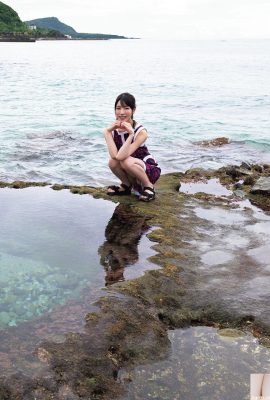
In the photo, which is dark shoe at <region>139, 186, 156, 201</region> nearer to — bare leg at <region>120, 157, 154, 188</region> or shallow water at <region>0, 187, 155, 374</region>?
bare leg at <region>120, 157, 154, 188</region>

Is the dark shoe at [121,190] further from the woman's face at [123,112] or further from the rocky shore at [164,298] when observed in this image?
the woman's face at [123,112]

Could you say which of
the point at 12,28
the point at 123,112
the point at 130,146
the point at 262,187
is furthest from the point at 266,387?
the point at 12,28

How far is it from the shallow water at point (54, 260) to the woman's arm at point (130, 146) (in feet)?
2.67

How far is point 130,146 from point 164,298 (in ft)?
11.1

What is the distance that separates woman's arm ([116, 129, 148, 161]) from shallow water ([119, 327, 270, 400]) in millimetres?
3825

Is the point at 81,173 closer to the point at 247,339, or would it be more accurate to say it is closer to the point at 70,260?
the point at 70,260

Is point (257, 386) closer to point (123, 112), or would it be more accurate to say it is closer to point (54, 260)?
point (54, 260)

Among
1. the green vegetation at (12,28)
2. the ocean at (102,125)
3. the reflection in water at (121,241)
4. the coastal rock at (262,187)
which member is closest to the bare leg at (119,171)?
the reflection in water at (121,241)

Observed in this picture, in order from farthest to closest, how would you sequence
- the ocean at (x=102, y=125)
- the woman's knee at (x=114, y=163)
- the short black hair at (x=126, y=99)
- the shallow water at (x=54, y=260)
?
1. the ocean at (x=102, y=125)
2. the woman's knee at (x=114, y=163)
3. the short black hair at (x=126, y=99)
4. the shallow water at (x=54, y=260)

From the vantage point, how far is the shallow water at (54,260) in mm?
4082

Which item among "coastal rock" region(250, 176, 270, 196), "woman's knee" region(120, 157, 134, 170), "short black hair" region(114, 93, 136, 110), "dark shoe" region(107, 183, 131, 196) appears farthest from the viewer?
A: "coastal rock" region(250, 176, 270, 196)

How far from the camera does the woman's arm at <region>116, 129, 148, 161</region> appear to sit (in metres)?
7.57

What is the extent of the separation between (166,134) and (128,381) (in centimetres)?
1544

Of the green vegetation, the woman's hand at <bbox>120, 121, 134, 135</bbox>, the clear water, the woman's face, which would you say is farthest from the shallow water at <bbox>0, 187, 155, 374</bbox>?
the green vegetation
